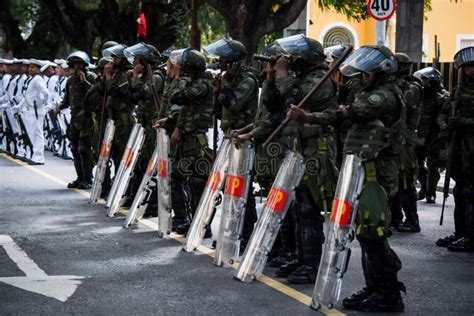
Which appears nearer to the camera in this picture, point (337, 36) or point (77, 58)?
point (77, 58)

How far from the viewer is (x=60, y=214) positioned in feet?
48.2

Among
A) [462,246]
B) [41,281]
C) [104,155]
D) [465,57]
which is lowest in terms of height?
Answer: [41,281]

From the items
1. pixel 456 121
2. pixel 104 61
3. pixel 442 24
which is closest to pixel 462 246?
pixel 456 121

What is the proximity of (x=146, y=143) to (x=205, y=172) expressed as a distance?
6.29 feet

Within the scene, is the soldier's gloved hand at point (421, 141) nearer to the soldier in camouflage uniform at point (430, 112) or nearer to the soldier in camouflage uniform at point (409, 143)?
the soldier in camouflage uniform at point (430, 112)

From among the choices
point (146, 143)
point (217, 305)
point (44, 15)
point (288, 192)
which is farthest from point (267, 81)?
point (44, 15)

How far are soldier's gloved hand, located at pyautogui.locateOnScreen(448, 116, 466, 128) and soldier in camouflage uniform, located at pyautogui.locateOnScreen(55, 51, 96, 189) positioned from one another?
21.5 feet

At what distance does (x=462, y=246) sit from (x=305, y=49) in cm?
311

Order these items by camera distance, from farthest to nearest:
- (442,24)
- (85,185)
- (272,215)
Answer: (442,24), (85,185), (272,215)

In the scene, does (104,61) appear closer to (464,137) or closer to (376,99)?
(464,137)

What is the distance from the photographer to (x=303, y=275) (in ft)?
32.7

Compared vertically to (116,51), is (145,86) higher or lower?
lower

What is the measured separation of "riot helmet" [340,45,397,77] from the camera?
29.2 ft

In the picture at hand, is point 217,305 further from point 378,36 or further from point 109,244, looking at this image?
point 378,36
